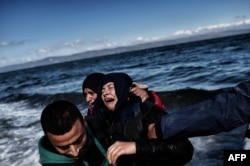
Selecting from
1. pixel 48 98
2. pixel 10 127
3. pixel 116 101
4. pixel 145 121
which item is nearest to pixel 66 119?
pixel 145 121

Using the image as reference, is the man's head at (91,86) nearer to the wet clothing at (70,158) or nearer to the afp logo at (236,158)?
the wet clothing at (70,158)

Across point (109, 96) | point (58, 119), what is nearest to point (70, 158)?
point (58, 119)

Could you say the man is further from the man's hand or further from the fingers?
the fingers

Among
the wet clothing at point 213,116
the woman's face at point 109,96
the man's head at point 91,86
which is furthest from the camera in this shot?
the man's head at point 91,86

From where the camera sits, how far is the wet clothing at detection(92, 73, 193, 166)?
2.36m

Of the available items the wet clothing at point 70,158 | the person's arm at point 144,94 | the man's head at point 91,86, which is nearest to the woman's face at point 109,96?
the person's arm at point 144,94

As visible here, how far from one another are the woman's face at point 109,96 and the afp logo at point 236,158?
131 cm

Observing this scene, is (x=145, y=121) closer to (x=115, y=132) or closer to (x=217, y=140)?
(x=115, y=132)

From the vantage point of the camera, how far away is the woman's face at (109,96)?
3.50 metres

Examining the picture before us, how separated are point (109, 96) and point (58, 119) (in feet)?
4.14

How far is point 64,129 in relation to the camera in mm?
2410

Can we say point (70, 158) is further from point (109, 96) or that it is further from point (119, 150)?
point (109, 96)

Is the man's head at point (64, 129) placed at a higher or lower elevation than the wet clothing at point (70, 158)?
higher

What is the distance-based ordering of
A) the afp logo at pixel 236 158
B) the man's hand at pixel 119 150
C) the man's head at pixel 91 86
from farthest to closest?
the man's head at pixel 91 86 → the afp logo at pixel 236 158 → the man's hand at pixel 119 150
